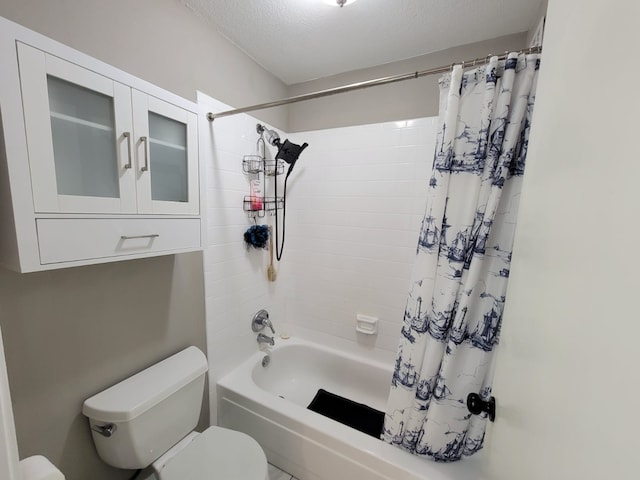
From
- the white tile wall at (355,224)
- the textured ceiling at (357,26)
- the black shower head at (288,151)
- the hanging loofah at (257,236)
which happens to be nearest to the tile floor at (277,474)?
the white tile wall at (355,224)

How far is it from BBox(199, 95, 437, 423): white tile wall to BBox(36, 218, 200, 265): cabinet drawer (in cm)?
42

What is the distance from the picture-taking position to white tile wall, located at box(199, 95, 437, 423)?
160 cm

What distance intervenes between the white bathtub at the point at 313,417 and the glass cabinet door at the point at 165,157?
120 centimetres

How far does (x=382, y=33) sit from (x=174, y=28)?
113 centimetres

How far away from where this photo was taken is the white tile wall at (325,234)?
160 cm

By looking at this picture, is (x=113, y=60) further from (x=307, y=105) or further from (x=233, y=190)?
(x=307, y=105)

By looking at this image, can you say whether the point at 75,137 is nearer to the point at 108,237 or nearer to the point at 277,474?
the point at 108,237

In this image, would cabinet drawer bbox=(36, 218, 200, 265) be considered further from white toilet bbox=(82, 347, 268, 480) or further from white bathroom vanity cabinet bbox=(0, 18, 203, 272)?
white toilet bbox=(82, 347, 268, 480)

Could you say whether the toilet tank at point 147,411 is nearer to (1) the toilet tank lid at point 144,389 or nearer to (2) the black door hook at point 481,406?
(1) the toilet tank lid at point 144,389

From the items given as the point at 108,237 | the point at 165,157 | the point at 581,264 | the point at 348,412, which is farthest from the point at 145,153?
the point at 348,412

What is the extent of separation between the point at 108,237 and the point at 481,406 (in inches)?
51.5

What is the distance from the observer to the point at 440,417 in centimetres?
116

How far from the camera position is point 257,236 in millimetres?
1798

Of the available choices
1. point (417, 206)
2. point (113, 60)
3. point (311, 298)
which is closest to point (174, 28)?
point (113, 60)
